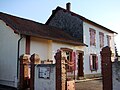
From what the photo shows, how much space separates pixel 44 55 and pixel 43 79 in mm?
4951

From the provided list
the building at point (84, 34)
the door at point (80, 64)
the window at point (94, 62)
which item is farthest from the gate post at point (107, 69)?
the window at point (94, 62)

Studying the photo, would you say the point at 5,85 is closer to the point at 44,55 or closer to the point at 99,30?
the point at 44,55

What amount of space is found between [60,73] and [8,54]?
6055 millimetres

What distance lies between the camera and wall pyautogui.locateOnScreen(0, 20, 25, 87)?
13992 mm

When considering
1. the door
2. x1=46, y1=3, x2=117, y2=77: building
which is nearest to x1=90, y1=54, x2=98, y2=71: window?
x1=46, y1=3, x2=117, y2=77: building

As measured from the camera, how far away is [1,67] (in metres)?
15.2

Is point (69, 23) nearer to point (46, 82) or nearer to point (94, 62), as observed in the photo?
point (94, 62)

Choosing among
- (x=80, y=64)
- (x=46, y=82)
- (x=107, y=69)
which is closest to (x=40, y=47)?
(x=46, y=82)

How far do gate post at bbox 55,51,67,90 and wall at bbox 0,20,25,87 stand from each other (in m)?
4.47

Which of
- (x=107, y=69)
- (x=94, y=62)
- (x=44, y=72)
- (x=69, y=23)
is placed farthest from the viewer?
(x=94, y=62)

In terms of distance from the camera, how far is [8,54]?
14.6 m

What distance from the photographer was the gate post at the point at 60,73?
10008 millimetres

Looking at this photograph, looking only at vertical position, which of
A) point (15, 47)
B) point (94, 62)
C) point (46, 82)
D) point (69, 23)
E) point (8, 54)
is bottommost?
point (46, 82)

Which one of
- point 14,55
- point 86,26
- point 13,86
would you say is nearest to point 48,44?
point 14,55
